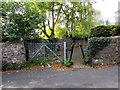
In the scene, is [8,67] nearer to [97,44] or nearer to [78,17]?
[97,44]

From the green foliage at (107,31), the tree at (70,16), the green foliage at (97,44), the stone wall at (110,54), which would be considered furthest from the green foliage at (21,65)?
the tree at (70,16)

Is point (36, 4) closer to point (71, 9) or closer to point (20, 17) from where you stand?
point (71, 9)

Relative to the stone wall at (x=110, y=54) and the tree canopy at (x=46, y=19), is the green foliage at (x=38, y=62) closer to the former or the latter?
the tree canopy at (x=46, y=19)

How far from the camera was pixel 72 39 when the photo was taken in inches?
642

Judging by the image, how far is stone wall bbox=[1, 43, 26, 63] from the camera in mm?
5703

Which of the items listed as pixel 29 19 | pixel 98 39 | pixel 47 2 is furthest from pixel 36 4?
pixel 98 39

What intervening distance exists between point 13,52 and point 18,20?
7.36 ft

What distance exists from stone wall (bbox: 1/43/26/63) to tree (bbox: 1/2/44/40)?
539mm

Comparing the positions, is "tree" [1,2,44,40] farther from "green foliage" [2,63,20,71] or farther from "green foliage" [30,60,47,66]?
"green foliage" [30,60,47,66]

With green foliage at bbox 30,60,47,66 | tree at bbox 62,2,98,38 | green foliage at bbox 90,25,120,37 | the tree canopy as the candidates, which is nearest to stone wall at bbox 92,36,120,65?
green foliage at bbox 90,25,120,37

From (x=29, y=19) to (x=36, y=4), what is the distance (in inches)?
234

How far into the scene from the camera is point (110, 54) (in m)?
5.71

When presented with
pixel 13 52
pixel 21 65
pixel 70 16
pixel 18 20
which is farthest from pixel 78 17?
pixel 21 65

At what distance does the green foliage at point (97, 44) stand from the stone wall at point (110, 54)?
0.21 m
